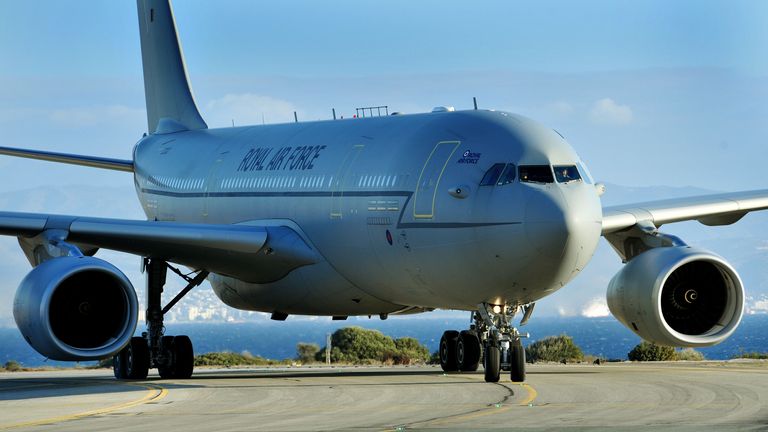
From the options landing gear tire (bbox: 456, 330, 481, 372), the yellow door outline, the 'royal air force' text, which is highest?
the 'royal air force' text

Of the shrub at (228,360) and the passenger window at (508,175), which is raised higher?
the passenger window at (508,175)

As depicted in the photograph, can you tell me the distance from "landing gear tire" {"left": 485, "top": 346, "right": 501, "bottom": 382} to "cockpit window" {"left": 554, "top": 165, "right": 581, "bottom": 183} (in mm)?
2968

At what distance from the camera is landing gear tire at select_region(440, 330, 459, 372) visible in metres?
30.1

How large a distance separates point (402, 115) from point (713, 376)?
738 cm

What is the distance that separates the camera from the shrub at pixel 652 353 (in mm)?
37812

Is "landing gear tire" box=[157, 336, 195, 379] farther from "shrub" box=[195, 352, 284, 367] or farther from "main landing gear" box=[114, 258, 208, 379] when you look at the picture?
"shrub" box=[195, 352, 284, 367]

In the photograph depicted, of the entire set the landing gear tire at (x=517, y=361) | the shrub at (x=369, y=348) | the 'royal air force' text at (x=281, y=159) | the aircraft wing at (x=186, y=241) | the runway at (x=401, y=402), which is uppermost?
the 'royal air force' text at (x=281, y=159)

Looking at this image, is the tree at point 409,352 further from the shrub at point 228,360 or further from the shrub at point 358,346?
the shrub at point 228,360

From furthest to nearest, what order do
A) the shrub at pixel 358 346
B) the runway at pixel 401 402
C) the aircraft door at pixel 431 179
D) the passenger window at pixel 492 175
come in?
the shrub at pixel 358 346
the aircraft door at pixel 431 179
the passenger window at pixel 492 175
the runway at pixel 401 402

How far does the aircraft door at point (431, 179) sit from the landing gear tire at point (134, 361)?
7.18 meters

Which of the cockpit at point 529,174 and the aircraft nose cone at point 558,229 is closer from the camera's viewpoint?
the aircraft nose cone at point 558,229

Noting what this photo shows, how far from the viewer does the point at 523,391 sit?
75.0ft

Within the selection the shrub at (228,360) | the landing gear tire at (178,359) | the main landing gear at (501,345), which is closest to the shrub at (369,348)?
the shrub at (228,360)

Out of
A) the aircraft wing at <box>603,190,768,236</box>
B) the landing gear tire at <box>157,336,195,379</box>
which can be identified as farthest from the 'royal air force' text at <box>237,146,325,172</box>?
the aircraft wing at <box>603,190,768,236</box>
